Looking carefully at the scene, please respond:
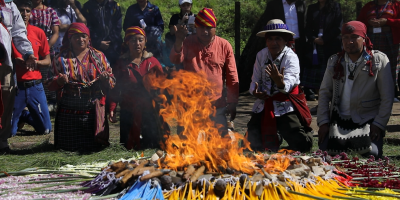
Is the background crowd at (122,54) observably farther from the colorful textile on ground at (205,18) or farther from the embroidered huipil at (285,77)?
the embroidered huipil at (285,77)

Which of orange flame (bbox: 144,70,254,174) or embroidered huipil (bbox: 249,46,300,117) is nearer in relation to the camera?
orange flame (bbox: 144,70,254,174)

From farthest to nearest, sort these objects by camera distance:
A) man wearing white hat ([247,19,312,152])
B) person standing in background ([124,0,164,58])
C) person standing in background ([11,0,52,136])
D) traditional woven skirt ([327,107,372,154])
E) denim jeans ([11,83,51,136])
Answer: person standing in background ([124,0,164,58]), denim jeans ([11,83,51,136]), person standing in background ([11,0,52,136]), man wearing white hat ([247,19,312,152]), traditional woven skirt ([327,107,372,154])

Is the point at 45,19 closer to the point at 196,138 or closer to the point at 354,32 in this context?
the point at 196,138

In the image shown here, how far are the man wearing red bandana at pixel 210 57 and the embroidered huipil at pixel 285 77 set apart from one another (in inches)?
14.0

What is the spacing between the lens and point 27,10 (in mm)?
7629

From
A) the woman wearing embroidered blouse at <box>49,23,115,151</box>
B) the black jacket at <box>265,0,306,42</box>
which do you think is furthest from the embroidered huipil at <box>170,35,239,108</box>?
the black jacket at <box>265,0,306,42</box>

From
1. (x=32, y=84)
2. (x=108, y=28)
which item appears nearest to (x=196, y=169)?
(x=32, y=84)

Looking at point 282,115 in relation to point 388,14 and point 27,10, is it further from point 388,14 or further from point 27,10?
point 27,10

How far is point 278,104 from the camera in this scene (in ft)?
21.4

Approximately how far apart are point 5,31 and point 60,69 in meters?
0.95

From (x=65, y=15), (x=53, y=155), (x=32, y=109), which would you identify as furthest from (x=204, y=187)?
(x=65, y=15)

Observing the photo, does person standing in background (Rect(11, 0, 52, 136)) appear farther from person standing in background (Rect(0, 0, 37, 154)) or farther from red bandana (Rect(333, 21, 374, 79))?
red bandana (Rect(333, 21, 374, 79))

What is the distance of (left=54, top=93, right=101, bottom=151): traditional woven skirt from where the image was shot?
7.04 m

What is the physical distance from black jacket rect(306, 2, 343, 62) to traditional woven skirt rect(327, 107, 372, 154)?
369 centimetres
